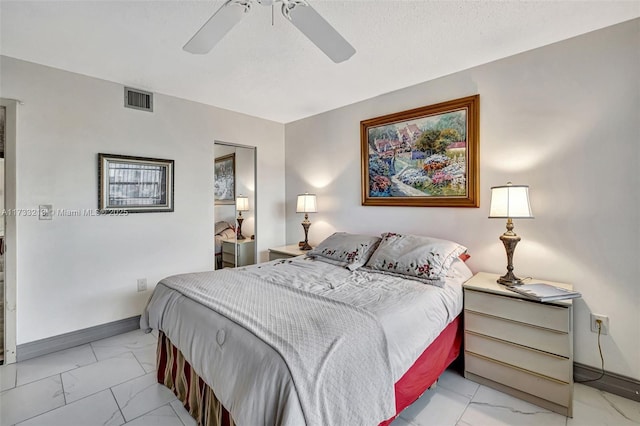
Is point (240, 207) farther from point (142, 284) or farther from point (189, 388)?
point (189, 388)

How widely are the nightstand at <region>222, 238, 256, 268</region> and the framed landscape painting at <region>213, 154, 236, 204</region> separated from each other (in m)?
0.55

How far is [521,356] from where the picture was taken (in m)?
1.91

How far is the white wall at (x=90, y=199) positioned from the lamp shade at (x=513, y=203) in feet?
9.72

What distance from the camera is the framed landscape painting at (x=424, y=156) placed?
8.46 feet

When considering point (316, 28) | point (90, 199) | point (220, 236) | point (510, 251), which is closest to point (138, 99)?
point (90, 199)

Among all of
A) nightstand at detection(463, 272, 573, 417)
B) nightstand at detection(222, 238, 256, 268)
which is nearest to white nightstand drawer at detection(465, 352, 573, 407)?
nightstand at detection(463, 272, 573, 417)

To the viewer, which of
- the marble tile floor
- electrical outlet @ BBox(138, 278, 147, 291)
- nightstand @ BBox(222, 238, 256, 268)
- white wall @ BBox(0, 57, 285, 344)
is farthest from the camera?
nightstand @ BBox(222, 238, 256, 268)

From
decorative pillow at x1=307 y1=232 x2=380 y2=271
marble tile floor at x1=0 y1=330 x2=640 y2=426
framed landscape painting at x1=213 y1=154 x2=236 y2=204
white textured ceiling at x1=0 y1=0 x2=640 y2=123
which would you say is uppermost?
white textured ceiling at x1=0 y1=0 x2=640 y2=123

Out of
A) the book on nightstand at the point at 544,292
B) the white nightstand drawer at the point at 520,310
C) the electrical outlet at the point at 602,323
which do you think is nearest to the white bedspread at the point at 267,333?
the white nightstand drawer at the point at 520,310

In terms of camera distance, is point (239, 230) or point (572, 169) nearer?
point (572, 169)

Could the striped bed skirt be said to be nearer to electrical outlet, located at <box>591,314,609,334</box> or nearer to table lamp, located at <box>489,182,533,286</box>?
table lamp, located at <box>489,182,533,286</box>

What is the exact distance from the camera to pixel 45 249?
2523 millimetres

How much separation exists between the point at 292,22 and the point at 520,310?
2171 mm

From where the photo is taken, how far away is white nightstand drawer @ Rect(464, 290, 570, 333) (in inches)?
69.7
